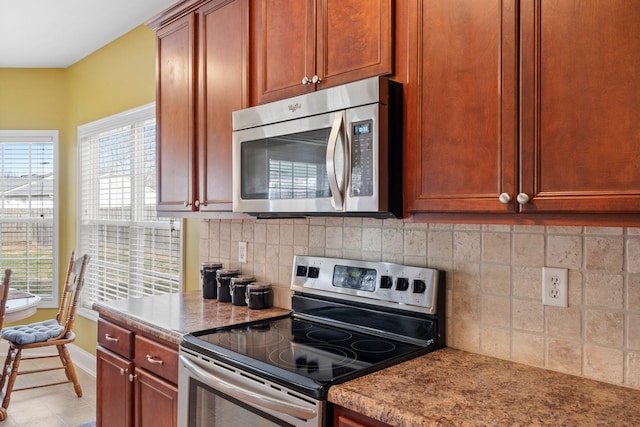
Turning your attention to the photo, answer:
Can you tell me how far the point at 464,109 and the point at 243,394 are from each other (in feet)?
3.42

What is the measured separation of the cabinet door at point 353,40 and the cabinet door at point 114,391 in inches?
60.3

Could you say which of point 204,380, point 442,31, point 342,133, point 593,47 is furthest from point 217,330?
point 593,47

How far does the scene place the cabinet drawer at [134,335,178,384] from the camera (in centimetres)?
187

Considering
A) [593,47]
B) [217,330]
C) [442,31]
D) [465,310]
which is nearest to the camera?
[593,47]

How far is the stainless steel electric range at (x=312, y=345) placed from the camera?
1.37m

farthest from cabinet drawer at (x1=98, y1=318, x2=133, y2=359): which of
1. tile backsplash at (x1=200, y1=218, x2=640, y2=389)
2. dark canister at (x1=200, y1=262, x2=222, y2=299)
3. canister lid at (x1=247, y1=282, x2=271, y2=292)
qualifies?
tile backsplash at (x1=200, y1=218, x2=640, y2=389)

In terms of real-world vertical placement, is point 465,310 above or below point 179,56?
below

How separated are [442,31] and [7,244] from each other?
460cm

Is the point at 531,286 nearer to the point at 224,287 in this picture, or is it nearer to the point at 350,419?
the point at 350,419

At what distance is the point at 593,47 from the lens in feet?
3.57

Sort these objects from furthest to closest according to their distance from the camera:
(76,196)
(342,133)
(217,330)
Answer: (76,196) → (217,330) → (342,133)

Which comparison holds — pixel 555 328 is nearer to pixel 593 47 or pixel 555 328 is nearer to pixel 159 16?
pixel 593 47

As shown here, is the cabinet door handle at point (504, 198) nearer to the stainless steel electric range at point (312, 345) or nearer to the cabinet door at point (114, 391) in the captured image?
the stainless steel electric range at point (312, 345)

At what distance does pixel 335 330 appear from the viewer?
188 cm
